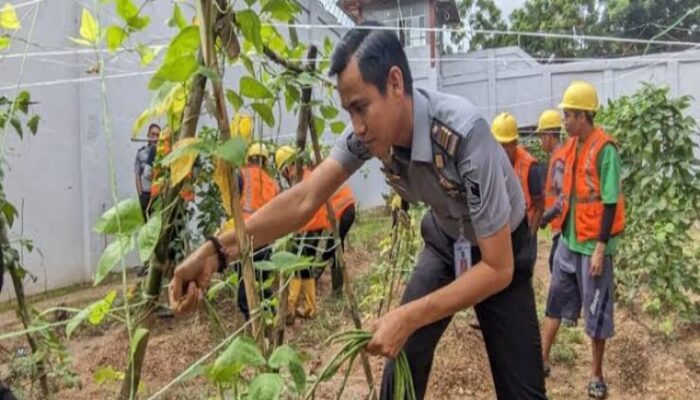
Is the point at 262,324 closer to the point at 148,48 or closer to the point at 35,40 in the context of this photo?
the point at 148,48

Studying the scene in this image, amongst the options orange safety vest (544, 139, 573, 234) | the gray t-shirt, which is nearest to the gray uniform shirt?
orange safety vest (544, 139, 573, 234)

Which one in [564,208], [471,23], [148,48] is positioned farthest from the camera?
[471,23]

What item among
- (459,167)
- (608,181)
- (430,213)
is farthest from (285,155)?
(608,181)

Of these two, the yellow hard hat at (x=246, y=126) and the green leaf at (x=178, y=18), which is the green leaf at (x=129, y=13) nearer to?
the green leaf at (x=178, y=18)

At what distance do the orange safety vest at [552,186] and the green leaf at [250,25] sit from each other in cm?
287

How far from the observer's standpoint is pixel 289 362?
1.20 m

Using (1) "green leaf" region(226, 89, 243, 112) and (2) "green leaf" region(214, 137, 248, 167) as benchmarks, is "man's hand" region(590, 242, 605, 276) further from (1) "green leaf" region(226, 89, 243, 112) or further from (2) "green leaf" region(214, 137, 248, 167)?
(2) "green leaf" region(214, 137, 248, 167)

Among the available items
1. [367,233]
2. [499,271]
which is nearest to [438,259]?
[499,271]

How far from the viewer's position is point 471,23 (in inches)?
1081

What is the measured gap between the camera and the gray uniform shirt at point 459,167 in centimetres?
167

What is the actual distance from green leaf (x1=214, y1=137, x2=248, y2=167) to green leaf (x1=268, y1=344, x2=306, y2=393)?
0.33 metres

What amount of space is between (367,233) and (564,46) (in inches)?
758

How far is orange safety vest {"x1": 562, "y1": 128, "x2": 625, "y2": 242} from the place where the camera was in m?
3.53

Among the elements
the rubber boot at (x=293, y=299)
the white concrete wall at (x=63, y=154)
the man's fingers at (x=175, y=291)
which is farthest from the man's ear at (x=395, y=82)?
the white concrete wall at (x=63, y=154)
